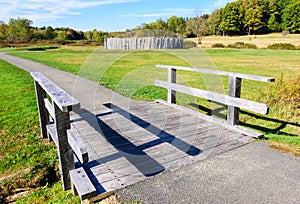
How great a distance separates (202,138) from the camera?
14.0ft

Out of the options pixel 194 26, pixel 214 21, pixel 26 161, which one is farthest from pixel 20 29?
pixel 26 161

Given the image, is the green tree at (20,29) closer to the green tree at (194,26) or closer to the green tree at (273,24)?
the green tree at (194,26)

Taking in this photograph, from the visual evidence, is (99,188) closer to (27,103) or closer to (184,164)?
(184,164)

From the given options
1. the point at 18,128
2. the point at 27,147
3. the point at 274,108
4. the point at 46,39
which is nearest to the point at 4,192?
the point at 27,147

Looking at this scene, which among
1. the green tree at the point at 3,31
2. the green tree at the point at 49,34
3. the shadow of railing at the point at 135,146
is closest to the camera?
the shadow of railing at the point at 135,146

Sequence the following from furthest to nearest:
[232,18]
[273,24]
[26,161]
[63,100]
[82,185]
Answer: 1. [232,18]
2. [273,24]
3. [26,161]
4. [82,185]
5. [63,100]

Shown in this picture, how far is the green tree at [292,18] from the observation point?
6694cm

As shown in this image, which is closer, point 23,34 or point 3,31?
point 23,34

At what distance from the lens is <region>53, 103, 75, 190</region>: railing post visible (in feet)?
9.52

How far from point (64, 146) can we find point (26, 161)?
60.7 inches

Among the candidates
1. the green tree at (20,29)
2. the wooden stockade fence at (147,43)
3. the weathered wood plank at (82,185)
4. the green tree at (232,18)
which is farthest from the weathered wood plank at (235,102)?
the green tree at (232,18)

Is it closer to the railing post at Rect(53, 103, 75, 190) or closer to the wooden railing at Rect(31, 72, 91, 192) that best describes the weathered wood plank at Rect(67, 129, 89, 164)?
the wooden railing at Rect(31, 72, 91, 192)

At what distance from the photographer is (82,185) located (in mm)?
2766

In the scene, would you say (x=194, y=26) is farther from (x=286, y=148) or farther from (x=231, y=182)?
(x=231, y=182)
